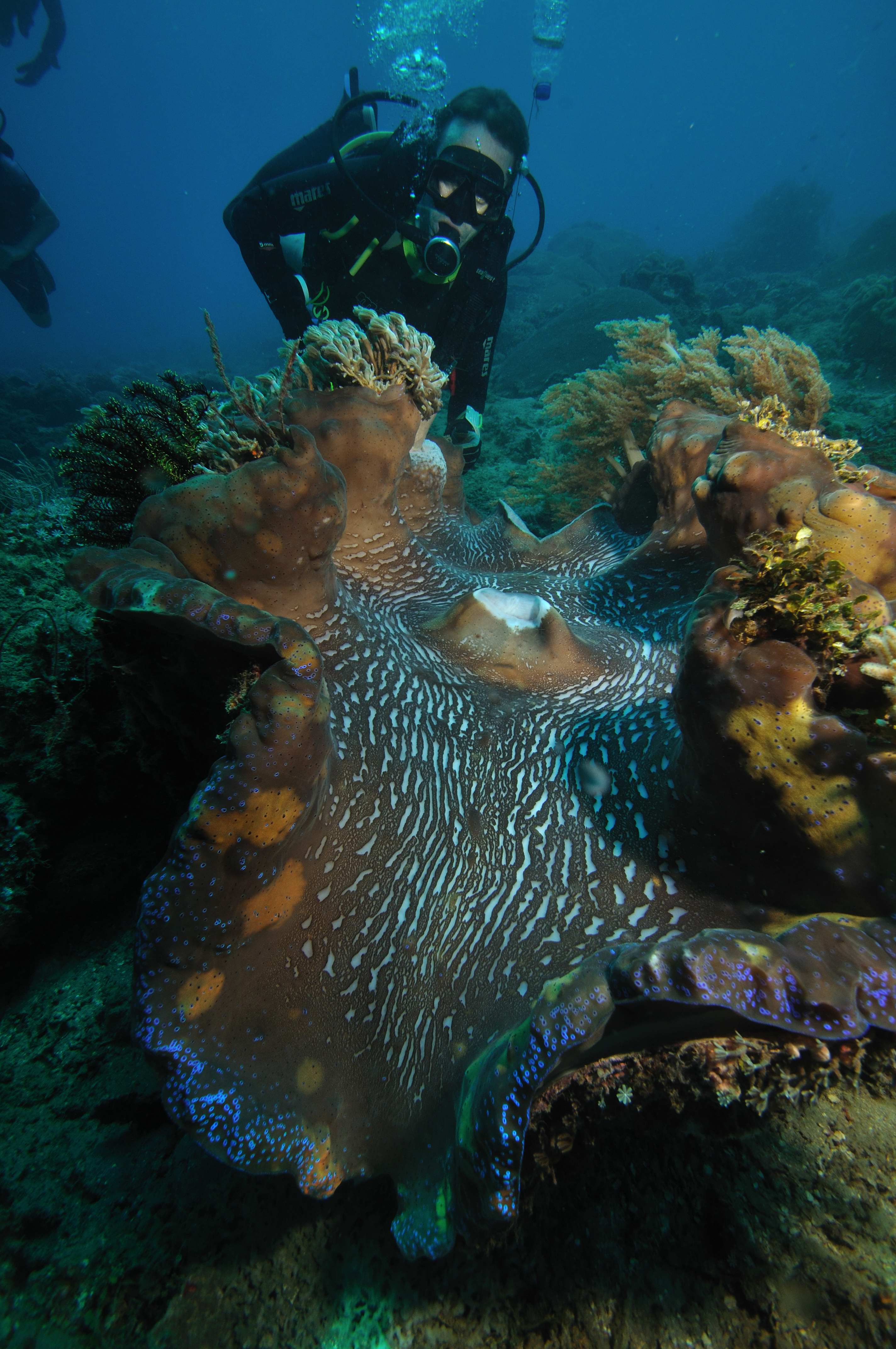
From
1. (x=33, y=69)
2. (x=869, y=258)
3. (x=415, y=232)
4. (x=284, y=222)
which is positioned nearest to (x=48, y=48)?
(x=33, y=69)

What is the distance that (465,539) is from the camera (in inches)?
161

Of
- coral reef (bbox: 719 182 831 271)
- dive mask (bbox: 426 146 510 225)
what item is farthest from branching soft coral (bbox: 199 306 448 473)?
coral reef (bbox: 719 182 831 271)

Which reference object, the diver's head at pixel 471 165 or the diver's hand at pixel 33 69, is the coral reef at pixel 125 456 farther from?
the diver's hand at pixel 33 69

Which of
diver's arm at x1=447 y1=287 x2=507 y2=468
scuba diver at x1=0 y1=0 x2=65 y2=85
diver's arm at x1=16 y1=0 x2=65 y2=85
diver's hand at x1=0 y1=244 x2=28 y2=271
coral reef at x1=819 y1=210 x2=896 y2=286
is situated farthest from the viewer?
diver's arm at x1=16 y1=0 x2=65 y2=85

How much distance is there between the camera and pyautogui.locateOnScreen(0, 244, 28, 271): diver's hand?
50.0 feet

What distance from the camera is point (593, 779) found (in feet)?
7.44

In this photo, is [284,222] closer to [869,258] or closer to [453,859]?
[453,859]

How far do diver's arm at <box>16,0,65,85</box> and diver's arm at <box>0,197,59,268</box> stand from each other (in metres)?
16.7

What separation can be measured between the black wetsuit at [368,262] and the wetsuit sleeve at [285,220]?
1 cm

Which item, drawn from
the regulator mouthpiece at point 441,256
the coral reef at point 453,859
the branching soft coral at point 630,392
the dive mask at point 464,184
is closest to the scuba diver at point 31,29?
the dive mask at point 464,184

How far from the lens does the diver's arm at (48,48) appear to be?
991 inches

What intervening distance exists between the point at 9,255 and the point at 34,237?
3.60 feet

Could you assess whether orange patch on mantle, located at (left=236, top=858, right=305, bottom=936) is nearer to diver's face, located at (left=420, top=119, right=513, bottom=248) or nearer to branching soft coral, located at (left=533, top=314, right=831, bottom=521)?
branching soft coral, located at (left=533, top=314, right=831, bottom=521)

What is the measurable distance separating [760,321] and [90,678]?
19.0 meters
